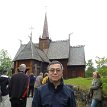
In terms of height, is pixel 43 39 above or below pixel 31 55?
above

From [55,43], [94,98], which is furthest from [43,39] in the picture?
[94,98]

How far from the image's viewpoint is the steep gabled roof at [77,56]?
5911 centimetres

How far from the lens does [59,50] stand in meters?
61.5

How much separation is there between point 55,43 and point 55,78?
60.4 metres

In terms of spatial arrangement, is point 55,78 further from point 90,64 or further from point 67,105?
point 90,64

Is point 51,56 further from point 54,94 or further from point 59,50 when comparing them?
point 54,94

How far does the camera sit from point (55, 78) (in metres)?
4.62

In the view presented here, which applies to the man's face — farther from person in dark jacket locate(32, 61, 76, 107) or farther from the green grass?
the green grass

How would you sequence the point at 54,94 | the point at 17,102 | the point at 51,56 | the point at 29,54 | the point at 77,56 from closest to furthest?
the point at 54,94 < the point at 17,102 < the point at 29,54 < the point at 77,56 < the point at 51,56

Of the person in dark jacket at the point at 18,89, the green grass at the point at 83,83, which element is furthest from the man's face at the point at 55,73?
the green grass at the point at 83,83

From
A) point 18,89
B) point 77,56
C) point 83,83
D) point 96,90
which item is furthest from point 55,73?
point 77,56

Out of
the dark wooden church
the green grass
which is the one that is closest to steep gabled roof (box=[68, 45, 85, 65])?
the dark wooden church

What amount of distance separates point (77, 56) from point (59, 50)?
3633 mm

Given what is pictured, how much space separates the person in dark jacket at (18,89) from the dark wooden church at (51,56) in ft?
139
